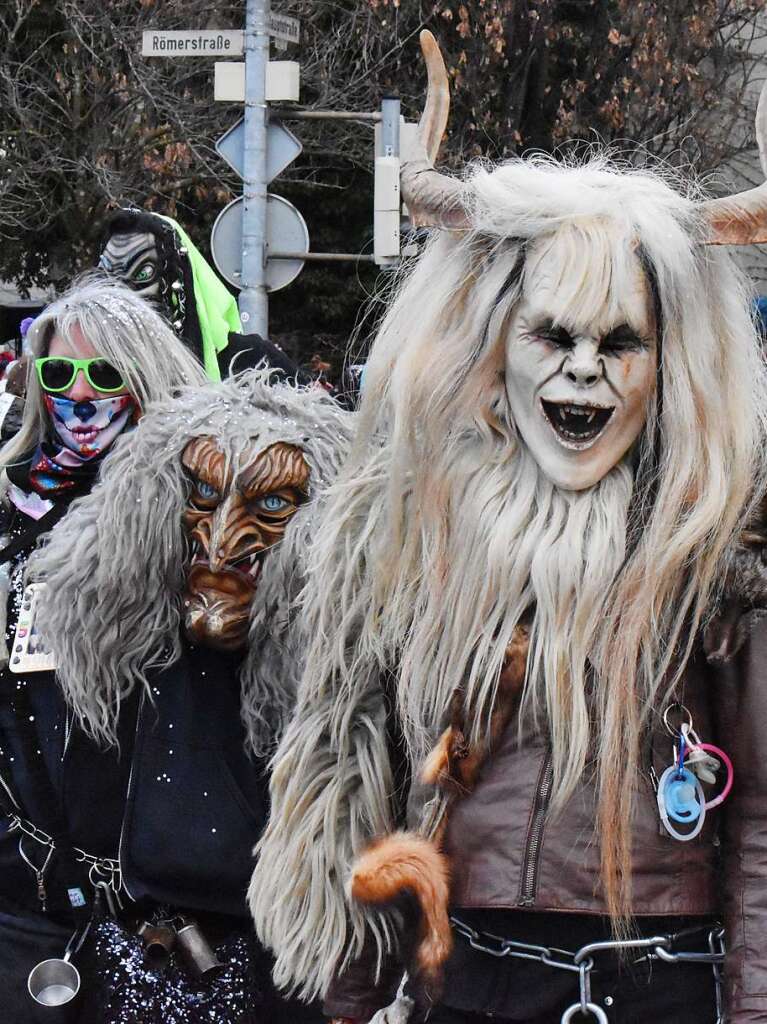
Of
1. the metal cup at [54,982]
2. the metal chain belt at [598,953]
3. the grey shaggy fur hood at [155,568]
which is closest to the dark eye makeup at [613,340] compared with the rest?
the grey shaggy fur hood at [155,568]

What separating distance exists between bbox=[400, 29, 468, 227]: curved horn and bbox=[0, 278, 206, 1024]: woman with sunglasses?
1.07m

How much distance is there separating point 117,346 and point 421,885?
1.62m

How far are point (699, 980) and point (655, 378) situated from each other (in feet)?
3.14

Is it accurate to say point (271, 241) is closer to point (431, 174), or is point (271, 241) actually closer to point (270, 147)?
point (270, 147)

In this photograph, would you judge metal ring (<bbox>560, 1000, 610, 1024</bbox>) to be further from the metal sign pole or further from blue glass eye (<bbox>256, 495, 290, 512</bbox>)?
the metal sign pole

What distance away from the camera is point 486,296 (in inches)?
105

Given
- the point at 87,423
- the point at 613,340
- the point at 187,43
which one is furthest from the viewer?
the point at 187,43

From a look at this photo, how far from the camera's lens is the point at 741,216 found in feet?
8.24

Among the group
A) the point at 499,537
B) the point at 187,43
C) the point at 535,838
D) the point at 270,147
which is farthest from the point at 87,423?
the point at 270,147

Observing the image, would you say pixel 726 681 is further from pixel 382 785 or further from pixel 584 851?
pixel 382 785

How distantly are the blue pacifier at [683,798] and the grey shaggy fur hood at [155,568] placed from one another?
3.23 ft

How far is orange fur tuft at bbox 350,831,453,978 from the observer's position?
2545 mm

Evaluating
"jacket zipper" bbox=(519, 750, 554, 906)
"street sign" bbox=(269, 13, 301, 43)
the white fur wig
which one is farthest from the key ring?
"street sign" bbox=(269, 13, 301, 43)

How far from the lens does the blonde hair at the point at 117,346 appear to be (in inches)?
144
